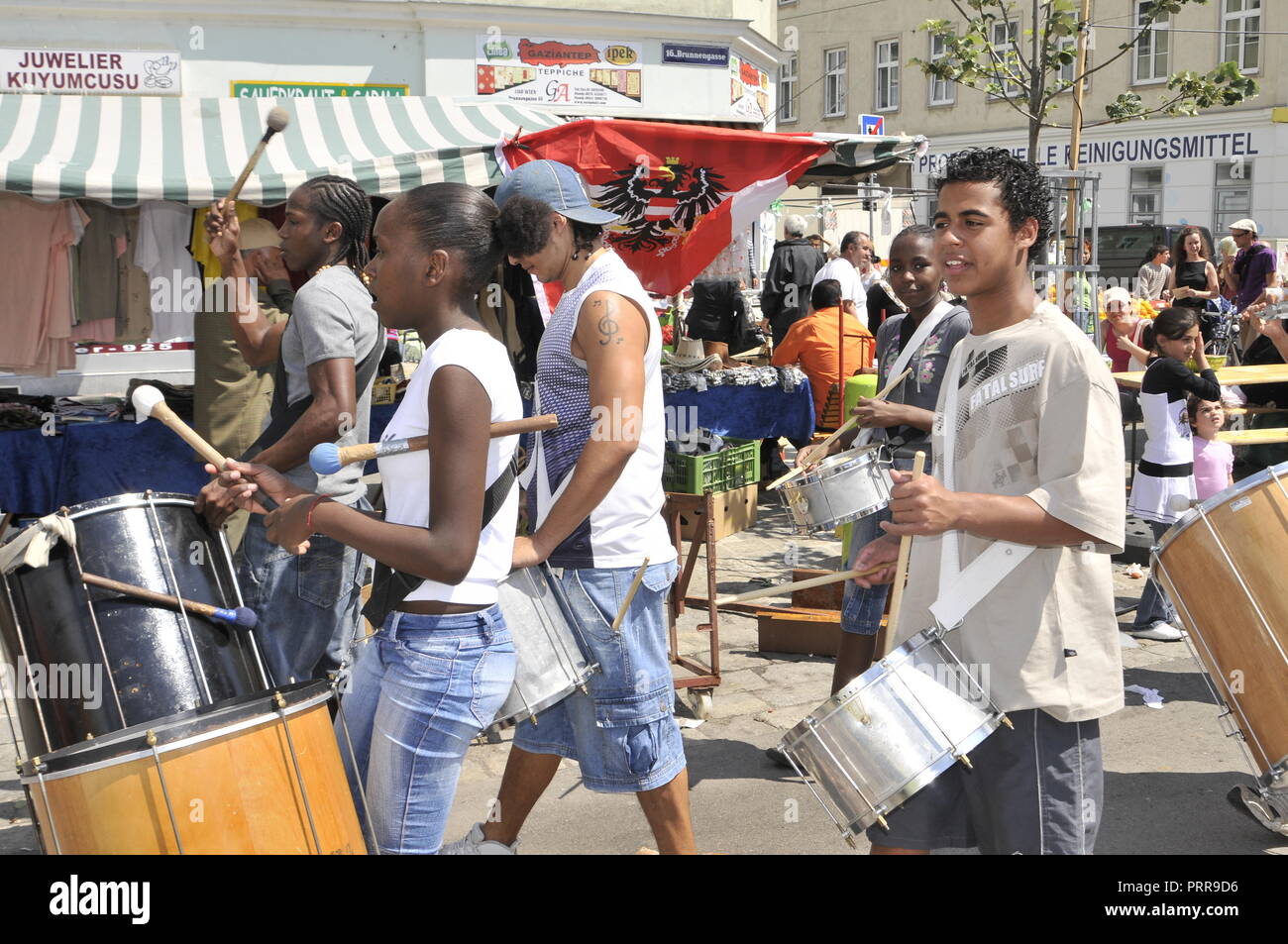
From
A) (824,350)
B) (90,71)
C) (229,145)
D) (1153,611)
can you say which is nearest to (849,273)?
(824,350)

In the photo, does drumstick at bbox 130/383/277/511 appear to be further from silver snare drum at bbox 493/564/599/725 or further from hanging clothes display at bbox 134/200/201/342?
hanging clothes display at bbox 134/200/201/342

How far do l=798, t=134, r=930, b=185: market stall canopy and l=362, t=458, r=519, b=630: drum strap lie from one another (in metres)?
5.74

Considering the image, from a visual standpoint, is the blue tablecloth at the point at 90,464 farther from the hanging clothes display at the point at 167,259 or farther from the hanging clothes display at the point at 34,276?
the hanging clothes display at the point at 167,259

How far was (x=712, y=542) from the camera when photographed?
18.3ft

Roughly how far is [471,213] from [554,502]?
0.76 metres

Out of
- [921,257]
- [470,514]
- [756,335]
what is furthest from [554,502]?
[756,335]

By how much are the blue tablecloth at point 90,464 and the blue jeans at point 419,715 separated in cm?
493

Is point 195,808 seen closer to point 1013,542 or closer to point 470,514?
point 470,514

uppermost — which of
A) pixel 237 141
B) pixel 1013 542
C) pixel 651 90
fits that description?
pixel 651 90

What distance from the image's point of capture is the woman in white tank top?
2.54 meters

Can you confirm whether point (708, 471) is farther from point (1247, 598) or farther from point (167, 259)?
point (167, 259)

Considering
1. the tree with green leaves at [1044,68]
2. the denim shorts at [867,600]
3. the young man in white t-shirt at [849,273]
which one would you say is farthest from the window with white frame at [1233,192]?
the denim shorts at [867,600]

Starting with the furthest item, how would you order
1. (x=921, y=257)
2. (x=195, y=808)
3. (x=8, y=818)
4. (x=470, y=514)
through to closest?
1. (x=921, y=257)
2. (x=8, y=818)
3. (x=470, y=514)
4. (x=195, y=808)

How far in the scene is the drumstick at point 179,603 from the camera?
2805mm
